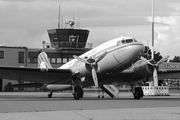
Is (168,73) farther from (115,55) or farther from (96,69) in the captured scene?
(96,69)

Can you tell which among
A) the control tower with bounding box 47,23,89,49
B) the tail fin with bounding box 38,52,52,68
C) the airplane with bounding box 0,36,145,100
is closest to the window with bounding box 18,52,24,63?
the control tower with bounding box 47,23,89,49

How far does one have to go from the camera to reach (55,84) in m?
33.5

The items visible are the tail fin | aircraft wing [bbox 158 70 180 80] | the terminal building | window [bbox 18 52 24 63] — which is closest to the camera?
aircraft wing [bbox 158 70 180 80]

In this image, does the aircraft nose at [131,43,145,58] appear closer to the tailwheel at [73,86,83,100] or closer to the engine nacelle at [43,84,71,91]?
the tailwheel at [73,86,83,100]

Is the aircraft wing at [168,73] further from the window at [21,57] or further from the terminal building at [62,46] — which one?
the terminal building at [62,46]

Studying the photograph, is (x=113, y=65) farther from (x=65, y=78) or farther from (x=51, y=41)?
(x=51, y=41)

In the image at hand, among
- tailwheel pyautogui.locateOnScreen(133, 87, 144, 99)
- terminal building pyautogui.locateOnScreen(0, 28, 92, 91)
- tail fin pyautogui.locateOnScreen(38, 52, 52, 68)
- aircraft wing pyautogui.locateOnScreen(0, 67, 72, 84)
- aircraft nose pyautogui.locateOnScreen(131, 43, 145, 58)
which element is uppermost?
terminal building pyautogui.locateOnScreen(0, 28, 92, 91)

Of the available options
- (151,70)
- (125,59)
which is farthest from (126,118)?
(151,70)

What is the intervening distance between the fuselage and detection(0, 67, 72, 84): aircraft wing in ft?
4.69

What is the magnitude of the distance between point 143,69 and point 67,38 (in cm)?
4996

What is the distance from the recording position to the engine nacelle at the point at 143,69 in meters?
28.0

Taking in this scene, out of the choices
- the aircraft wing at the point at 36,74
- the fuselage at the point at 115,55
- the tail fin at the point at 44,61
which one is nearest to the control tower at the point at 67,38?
the tail fin at the point at 44,61

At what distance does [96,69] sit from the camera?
26984mm

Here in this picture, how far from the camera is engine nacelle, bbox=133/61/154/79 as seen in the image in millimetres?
28000
